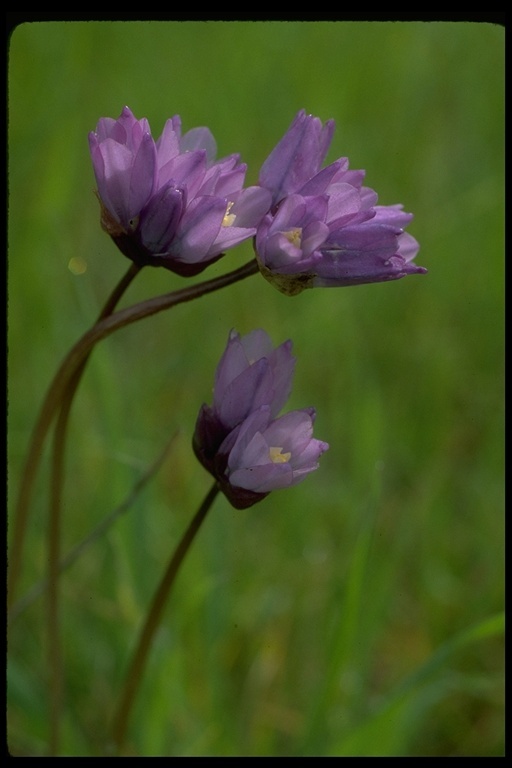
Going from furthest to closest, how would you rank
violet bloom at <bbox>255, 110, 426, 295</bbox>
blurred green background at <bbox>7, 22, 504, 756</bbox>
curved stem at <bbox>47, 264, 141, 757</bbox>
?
blurred green background at <bbox>7, 22, 504, 756</bbox>
curved stem at <bbox>47, 264, 141, 757</bbox>
violet bloom at <bbox>255, 110, 426, 295</bbox>

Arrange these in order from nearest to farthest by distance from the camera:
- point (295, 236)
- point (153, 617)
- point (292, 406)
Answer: point (295, 236)
point (153, 617)
point (292, 406)

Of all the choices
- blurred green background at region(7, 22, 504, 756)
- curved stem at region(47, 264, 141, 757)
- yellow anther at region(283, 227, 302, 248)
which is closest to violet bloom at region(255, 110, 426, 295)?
yellow anther at region(283, 227, 302, 248)

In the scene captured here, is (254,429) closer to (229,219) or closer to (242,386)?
(242,386)

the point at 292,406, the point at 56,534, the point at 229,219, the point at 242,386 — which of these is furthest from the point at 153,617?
the point at 292,406

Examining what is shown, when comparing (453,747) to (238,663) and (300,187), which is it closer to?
(238,663)

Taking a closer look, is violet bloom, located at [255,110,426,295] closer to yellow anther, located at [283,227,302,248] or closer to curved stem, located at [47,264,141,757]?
yellow anther, located at [283,227,302,248]

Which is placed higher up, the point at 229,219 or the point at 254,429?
the point at 229,219

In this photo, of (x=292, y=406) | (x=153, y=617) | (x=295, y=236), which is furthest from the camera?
(x=292, y=406)

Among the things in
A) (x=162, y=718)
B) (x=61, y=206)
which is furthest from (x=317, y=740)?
(x=61, y=206)
